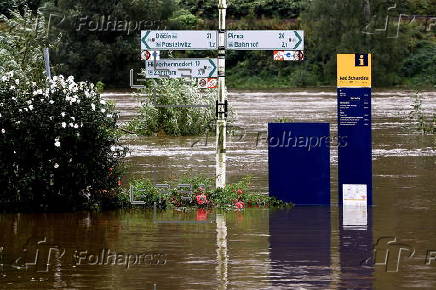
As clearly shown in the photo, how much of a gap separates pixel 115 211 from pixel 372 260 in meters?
4.66

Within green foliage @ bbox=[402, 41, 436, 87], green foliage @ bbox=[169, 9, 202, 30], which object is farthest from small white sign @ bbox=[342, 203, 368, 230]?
green foliage @ bbox=[169, 9, 202, 30]

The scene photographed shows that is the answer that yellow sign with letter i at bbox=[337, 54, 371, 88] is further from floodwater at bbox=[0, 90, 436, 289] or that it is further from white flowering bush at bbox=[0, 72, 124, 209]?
white flowering bush at bbox=[0, 72, 124, 209]

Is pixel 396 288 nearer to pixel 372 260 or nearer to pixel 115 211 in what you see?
pixel 372 260

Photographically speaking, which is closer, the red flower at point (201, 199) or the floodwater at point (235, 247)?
the floodwater at point (235, 247)

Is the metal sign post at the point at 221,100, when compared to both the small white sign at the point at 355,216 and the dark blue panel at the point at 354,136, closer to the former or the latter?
the dark blue panel at the point at 354,136

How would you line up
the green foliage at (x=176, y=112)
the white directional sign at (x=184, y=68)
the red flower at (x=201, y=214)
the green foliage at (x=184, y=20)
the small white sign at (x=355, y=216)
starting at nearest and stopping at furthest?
1. the small white sign at (x=355, y=216)
2. the red flower at (x=201, y=214)
3. the white directional sign at (x=184, y=68)
4. the green foliage at (x=176, y=112)
5. the green foliage at (x=184, y=20)

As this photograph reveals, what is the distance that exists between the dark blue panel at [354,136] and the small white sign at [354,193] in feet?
0.19

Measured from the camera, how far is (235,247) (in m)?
11.6

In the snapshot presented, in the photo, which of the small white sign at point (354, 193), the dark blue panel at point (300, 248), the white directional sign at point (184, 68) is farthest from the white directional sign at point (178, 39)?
the small white sign at point (354, 193)

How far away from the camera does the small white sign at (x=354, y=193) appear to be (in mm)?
14562

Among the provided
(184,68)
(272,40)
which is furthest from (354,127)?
(184,68)

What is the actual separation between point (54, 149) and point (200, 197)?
2.00 m

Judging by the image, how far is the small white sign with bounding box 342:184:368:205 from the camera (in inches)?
573

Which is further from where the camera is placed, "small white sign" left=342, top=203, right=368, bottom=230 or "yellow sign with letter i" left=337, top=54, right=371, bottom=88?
"yellow sign with letter i" left=337, top=54, right=371, bottom=88
